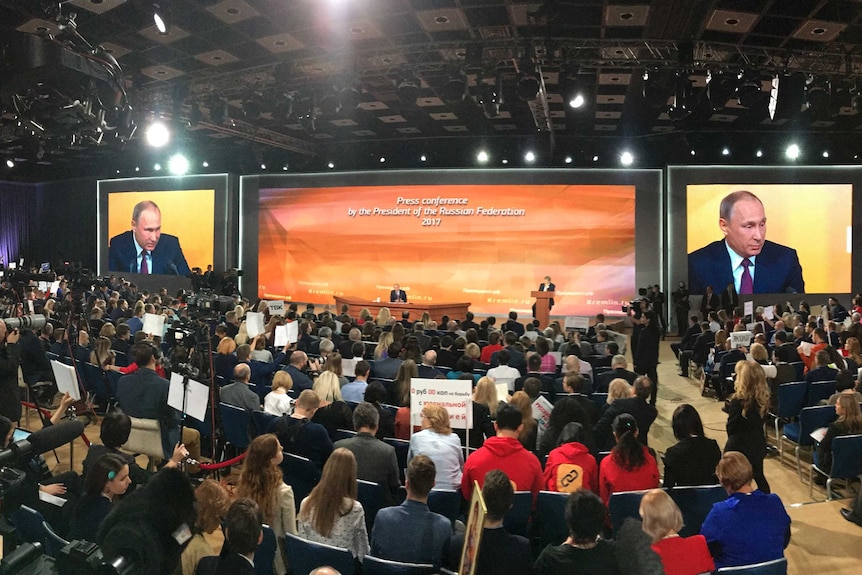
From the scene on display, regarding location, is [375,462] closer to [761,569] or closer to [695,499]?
[695,499]

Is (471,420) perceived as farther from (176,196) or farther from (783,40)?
(176,196)

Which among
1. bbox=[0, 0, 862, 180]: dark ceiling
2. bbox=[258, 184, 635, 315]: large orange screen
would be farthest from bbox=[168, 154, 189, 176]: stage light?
bbox=[0, 0, 862, 180]: dark ceiling

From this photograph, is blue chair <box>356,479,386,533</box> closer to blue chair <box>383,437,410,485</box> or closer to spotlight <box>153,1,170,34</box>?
blue chair <box>383,437,410,485</box>

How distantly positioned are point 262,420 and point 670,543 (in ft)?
11.9

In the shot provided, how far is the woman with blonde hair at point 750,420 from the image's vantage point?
486 cm

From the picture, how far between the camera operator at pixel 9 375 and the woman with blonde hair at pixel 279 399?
99.1 inches

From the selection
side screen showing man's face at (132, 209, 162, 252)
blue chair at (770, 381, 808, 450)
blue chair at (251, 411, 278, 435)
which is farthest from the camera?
side screen showing man's face at (132, 209, 162, 252)

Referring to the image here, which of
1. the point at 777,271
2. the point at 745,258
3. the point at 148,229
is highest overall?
the point at 148,229

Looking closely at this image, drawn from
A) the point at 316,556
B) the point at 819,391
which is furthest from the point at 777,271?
the point at 316,556

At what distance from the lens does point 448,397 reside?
502 cm

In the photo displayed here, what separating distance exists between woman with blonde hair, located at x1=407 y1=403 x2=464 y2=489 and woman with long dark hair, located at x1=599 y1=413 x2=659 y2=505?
100 centimetres

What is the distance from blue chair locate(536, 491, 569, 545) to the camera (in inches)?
145

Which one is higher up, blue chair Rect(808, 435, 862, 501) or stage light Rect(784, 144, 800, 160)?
stage light Rect(784, 144, 800, 160)

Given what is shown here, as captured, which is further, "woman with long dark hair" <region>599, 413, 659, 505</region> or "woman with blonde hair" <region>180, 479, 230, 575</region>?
"woman with long dark hair" <region>599, 413, 659, 505</region>
